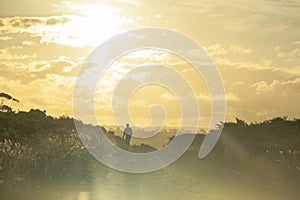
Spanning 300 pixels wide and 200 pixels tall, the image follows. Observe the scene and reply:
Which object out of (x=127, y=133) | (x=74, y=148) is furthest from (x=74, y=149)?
(x=127, y=133)

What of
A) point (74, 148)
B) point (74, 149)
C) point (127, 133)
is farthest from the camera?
point (127, 133)

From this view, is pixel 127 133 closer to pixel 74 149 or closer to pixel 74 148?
pixel 74 148

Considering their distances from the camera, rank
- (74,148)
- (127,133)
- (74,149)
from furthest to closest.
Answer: (127,133) < (74,148) < (74,149)

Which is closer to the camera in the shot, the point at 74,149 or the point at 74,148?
the point at 74,149

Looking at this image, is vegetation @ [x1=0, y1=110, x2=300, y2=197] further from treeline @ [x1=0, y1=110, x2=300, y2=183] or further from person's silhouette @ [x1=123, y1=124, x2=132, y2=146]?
person's silhouette @ [x1=123, y1=124, x2=132, y2=146]

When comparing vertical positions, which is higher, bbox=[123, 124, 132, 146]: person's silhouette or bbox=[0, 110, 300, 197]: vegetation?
bbox=[123, 124, 132, 146]: person's silhouette

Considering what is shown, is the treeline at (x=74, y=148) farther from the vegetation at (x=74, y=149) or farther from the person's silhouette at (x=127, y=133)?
the person's silhouette at (x=127, y=133)

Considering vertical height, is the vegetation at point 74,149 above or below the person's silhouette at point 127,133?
below

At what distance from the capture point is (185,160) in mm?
41250

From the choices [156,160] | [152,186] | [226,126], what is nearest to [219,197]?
[152,186]

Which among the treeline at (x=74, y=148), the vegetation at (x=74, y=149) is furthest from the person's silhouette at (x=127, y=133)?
the vegetation at (x=74, y=149)

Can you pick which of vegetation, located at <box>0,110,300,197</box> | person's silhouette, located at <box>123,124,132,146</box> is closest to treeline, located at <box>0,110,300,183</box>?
vegetation, located at <box>0,110,300,197</box>

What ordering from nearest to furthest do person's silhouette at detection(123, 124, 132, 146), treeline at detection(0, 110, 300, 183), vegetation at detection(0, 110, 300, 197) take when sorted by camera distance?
vegetation at detection(0, 110, 300, 197), treeline at detection(0, 110, 300, 183), person's silhouette at detection(123, 124, 132, 146)

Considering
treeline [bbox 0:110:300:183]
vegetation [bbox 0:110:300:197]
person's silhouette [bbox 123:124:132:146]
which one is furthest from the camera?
person's silhouette [bbox 123:124:132:146]
